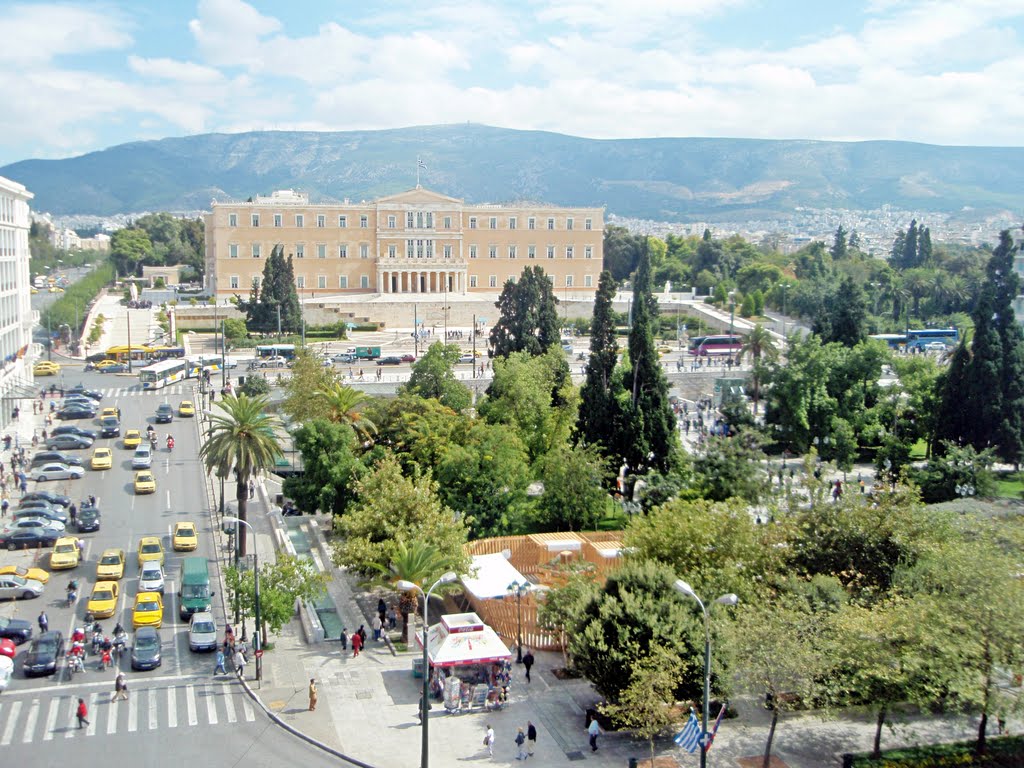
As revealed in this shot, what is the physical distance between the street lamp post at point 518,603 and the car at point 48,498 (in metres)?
19.7

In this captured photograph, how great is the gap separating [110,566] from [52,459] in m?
14.2

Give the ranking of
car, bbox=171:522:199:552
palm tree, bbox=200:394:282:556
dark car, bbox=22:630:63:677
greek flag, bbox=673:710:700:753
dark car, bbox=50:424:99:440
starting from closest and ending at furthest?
greek flag, bbox=673:710:700:753
dark car, bbox=22:630:63:677
palm tree, bbox=200:394:282:556
car, bbox=171:522:199:552
dark car, bbox=50:424:99:440

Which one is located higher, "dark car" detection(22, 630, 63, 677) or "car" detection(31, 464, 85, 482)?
"car" detection(31, 464, 85, 482)

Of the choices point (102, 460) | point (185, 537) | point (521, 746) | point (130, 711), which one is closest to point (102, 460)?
point (102, 460)

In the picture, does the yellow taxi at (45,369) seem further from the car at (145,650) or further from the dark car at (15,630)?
A: the car at (145,650)

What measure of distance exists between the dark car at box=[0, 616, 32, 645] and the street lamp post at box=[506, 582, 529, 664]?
12843 millimetres

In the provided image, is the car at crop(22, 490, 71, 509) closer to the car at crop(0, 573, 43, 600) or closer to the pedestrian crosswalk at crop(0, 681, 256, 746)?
the car at crop(0, 573, 43, 600)

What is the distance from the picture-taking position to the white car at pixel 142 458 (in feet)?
139

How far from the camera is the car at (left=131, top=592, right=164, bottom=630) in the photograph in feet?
88.5

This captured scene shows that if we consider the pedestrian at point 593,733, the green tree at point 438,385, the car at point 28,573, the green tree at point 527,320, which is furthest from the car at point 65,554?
the green tree at point 527,320

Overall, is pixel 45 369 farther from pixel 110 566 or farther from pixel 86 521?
pixel 110 566

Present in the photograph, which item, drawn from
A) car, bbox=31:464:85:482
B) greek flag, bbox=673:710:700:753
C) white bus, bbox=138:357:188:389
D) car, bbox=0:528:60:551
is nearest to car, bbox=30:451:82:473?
car, bbox=31:464:85:482

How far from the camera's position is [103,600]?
27703 mm

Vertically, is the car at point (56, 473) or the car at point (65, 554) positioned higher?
the car at point (56, 473)
